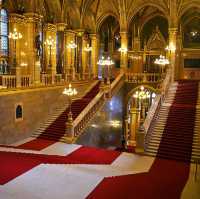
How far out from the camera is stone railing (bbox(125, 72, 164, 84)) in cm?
2202

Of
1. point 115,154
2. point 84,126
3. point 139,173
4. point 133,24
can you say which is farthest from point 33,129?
point 133,24

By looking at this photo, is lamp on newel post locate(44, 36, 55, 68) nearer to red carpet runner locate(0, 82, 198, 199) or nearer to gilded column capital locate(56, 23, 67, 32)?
gilded column capital locate(56, 23, 67, 32)

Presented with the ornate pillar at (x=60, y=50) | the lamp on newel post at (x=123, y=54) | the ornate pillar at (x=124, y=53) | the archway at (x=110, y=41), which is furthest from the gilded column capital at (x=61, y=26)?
the archway at (x=110, y=41)

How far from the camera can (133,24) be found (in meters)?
26.6

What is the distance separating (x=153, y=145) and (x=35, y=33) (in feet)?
33.7

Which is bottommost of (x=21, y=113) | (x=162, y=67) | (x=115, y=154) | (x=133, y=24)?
(x=115, y=154)

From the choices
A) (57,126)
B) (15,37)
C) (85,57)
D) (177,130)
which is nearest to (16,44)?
(15,37)

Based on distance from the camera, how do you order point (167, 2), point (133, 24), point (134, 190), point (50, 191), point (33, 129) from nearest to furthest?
point (50, 191), point (134, 190), point (33, 129), point (167, 2), point (133, 24)

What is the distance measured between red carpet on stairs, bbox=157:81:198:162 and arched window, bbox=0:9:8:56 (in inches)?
447

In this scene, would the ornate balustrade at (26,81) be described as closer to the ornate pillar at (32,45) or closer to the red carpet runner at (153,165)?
the ornate pillar at (32,45)

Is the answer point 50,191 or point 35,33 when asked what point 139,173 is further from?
point 35,33

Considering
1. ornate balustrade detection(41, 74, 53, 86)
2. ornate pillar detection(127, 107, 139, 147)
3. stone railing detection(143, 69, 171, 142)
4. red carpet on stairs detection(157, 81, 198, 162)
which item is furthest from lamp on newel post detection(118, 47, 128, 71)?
ornate balustrade detection(41, 74, 53, 86)

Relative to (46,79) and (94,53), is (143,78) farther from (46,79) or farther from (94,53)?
(46,79)

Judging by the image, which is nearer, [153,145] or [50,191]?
[50,191]
